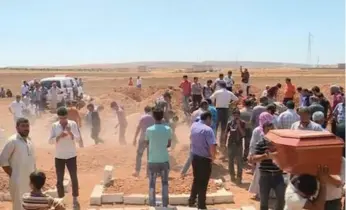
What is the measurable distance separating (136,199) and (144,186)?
749mm

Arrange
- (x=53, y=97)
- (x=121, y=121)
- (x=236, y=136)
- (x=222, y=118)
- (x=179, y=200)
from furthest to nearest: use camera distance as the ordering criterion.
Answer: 1. (x=53, y=97)
2. (x=121, y=121)
3. (x=222, y=118)
4. (x=236, y=136)
5. (x=179, y=200)

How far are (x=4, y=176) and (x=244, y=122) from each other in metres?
4.89

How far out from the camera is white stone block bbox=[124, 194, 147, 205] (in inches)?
358

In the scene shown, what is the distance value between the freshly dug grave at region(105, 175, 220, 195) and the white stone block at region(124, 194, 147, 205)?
42 cm

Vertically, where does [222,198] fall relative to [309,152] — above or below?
below

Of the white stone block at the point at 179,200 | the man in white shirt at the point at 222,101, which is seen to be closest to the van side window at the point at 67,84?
the man in white shirt at the point at 222,101

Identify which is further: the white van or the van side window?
the van side window

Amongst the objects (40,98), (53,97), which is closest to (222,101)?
(53,97)

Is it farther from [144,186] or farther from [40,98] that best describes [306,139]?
[40,98]

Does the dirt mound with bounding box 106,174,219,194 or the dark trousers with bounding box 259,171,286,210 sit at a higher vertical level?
the dark trousers with bounding box 259,171,286,210

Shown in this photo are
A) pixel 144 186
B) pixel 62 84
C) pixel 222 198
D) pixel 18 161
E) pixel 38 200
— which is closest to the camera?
pixel 38 200

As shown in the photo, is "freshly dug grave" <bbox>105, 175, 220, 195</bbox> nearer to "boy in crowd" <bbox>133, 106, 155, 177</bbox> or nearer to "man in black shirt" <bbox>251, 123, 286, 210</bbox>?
"boy in crowd" <bbox>133, 106, 155, 177</bbox>

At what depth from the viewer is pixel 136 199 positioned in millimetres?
9141

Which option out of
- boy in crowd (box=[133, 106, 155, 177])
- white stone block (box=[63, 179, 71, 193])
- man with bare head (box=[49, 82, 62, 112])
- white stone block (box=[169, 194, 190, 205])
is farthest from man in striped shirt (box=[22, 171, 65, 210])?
man with bare head (box=[49, 82, 62, 112])
